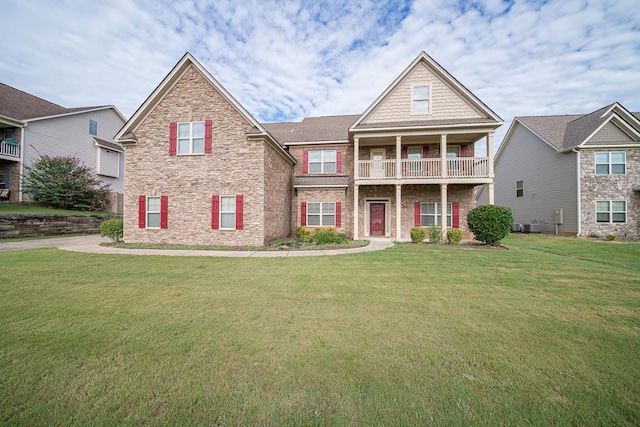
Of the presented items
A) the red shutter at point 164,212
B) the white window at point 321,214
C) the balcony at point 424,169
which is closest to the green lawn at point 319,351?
the red shutter at point 164,212

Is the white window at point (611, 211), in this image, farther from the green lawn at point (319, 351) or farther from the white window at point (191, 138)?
the white window at point (191, 138)

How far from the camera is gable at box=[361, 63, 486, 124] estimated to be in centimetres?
1459

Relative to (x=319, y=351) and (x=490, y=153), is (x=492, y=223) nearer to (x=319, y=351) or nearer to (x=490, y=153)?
(x=490, y=153)

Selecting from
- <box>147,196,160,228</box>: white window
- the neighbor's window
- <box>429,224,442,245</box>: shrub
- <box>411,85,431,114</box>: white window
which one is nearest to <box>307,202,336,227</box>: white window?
<box>429,224,442,245</box>: shrub

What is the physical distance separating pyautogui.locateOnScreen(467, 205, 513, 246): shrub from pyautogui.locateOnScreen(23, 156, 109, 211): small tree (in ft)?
89.7

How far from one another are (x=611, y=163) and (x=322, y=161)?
18.6m

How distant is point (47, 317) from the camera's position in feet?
13.0

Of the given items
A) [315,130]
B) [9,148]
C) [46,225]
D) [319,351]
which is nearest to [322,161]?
[315,130]

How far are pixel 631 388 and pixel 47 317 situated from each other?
7355mm

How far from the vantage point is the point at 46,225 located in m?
15.6

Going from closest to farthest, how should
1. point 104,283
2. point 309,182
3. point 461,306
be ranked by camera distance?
point 461,306 < point 104,283 < point 309,182

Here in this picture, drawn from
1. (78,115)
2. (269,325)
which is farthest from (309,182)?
(78,115)

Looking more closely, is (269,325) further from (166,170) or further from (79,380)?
(166,170)

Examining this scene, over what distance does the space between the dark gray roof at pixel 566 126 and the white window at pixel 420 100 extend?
10646mm
